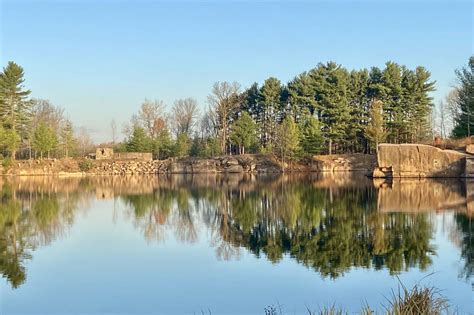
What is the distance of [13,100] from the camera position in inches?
2267

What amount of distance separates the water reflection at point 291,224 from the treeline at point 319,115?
28158 mm

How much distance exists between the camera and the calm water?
7969mm

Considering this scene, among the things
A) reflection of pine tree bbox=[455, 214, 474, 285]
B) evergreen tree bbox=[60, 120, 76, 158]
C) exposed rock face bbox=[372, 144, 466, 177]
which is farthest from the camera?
evergreen tree bbox=[60, 120, 76, 158]

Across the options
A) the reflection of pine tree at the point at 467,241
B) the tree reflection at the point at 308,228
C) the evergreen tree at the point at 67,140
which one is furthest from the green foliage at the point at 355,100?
the reflection of pine tree at the point at 467,241

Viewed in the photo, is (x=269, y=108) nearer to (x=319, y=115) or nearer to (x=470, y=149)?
(x=319, y=115)

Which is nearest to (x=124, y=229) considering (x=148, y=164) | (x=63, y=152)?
(x=148, y=164)

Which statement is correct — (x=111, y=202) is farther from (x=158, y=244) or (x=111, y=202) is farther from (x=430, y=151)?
(x=430, y=151)

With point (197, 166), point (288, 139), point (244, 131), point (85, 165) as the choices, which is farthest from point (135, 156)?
point (288, 139)

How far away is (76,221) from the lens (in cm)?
1766

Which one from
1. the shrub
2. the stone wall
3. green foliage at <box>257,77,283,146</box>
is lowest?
the shrub

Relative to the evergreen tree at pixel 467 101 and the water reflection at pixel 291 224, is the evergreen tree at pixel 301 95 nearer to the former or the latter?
the evergreen tree at pixel 467 101

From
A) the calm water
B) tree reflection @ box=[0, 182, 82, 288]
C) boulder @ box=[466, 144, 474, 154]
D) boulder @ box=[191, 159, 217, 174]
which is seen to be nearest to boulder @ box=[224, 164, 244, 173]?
boulder @ box=[191, 159, 217, 174]

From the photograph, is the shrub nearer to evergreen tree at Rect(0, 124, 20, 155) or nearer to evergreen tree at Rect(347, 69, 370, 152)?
evergreen tree at Rect(0, 124, 20, 155)

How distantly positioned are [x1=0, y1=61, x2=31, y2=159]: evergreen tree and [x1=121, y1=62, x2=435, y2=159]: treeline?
1242 cm
